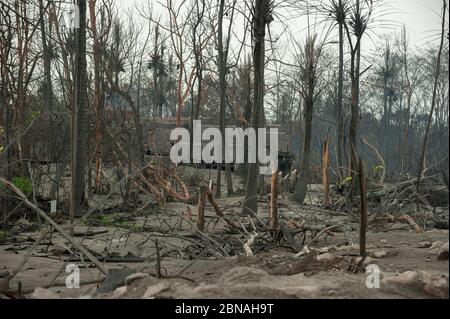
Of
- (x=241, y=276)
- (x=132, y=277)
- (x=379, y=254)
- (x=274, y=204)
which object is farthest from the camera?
(x=274, y=204)

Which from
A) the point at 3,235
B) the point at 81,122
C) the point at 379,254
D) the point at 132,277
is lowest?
the point at 3,235

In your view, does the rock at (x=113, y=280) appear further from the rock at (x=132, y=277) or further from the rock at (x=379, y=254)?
the rock at (x=379, y=254)

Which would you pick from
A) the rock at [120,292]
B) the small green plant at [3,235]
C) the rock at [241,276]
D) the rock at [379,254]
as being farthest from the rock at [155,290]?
the small green plant at [3,235]

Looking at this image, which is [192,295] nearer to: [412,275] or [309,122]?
[412,275]

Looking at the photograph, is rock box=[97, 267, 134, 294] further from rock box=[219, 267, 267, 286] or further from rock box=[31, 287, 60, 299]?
rock box=[219, 267, 267, 286]

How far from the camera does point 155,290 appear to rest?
234 cm

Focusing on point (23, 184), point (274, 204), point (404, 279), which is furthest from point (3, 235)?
point (404, 279)

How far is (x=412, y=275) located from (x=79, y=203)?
298 inches

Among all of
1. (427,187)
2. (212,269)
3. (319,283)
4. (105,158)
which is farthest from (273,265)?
(105,158)

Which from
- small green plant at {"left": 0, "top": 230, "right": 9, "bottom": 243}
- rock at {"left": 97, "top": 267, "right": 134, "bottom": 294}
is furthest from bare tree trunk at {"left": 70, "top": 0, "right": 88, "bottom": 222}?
rock at {"left": 97, "top": 267, "right": 134, "bottom": 294}

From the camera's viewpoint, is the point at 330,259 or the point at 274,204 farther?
the point at 274,204

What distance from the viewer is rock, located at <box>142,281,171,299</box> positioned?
230 cm

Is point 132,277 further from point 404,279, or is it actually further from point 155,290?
point 404,279

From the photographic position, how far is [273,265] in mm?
3219
